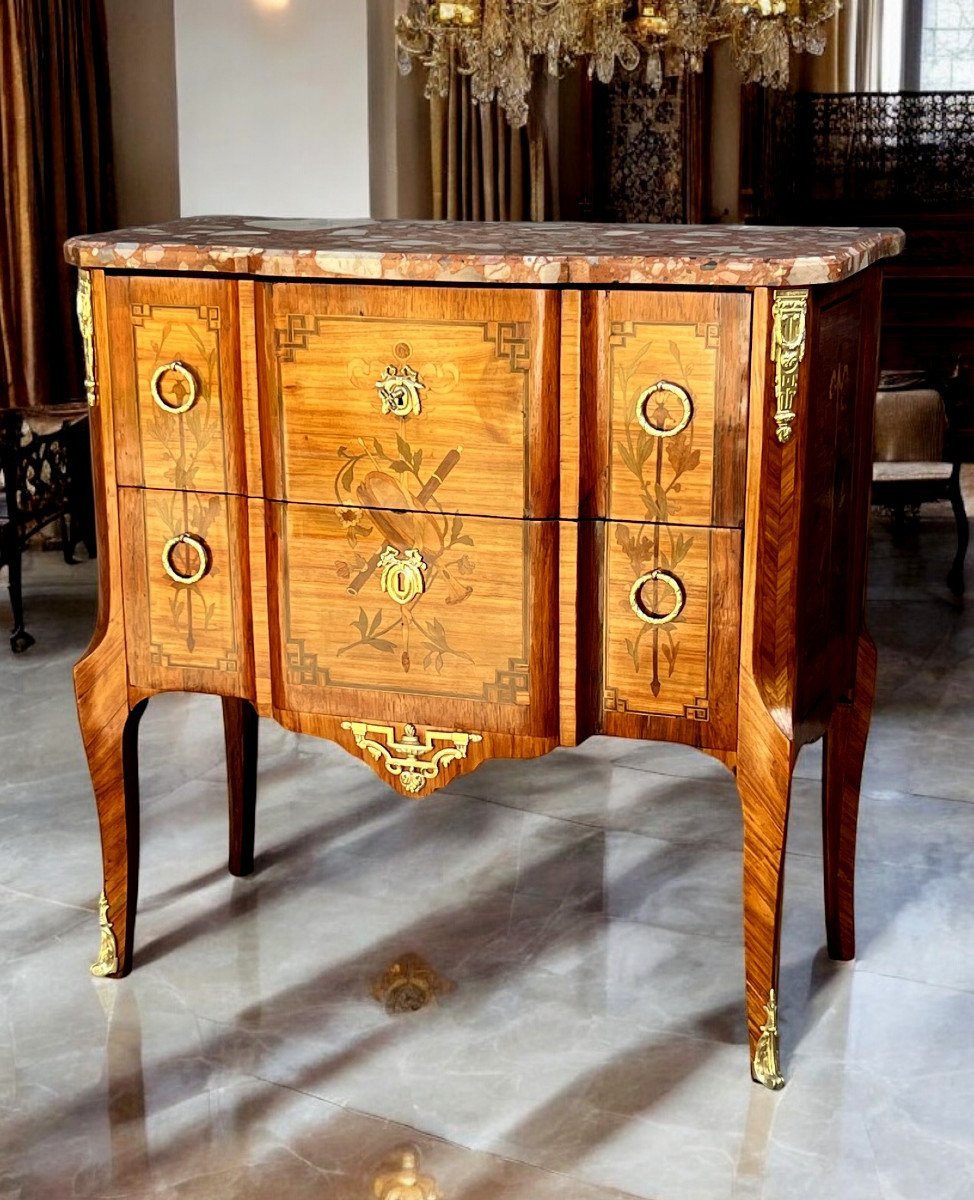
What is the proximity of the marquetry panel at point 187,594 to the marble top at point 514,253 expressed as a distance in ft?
1.25

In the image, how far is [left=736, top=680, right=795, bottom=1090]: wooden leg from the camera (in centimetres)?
239

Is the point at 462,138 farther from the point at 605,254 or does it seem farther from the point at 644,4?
the point at 605,254

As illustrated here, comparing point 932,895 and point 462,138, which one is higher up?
point 462,138

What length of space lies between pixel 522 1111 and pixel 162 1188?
540 millimetres

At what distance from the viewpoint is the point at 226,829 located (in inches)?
139

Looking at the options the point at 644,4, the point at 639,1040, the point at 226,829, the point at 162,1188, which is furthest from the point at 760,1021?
the point at 644,4

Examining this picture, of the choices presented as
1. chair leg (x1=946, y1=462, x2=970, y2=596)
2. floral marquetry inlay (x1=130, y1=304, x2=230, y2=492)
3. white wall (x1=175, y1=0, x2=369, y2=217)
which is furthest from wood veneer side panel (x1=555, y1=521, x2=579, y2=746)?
white wall (x1=175, y1=0, x2=369, y2=217)

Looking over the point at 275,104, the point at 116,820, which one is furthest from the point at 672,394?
the point at 275,104

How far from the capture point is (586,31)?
5508 millimetres

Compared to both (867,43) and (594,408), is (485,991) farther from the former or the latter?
(867,43)

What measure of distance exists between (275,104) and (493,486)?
4154 millimetres

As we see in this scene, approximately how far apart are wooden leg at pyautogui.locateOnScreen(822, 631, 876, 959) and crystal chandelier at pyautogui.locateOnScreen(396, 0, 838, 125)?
3.07 meters

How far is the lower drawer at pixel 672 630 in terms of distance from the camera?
2.38 metres

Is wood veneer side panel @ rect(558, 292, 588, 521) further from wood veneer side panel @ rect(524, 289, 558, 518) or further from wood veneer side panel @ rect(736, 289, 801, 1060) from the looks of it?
wood veneer side panel @ rect(736, 289, 801, 1060)
